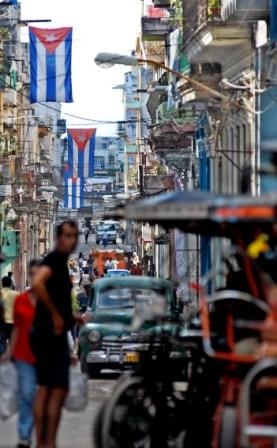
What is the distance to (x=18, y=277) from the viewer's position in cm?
6969

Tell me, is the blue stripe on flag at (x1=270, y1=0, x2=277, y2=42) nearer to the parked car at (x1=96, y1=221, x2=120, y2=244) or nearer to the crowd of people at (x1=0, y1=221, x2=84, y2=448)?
the crowd of people at (x1=0, y1=221, x2=84, y2=448)

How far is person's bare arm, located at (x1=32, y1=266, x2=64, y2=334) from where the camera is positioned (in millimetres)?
12062

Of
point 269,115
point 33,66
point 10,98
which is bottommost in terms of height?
point 10,98

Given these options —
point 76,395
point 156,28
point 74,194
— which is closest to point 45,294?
point 76,395

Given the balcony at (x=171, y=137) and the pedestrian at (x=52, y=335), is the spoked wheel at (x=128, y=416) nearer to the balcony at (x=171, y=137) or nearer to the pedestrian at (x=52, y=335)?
the pedestrian at (x=52, y=335)

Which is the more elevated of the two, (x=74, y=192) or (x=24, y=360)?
(x=24, y=360)

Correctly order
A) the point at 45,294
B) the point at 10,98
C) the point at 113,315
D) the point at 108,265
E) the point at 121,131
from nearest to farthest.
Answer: the point at 45,294
the point at 113,315
the point at 108,265
the point at 10,98
the point at 121,131

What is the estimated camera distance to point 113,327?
949 inches

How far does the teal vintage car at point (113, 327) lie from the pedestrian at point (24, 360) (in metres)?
9.76

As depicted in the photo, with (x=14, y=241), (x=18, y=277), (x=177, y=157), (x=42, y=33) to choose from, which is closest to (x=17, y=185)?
(x=18, y=277)

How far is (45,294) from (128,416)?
3.78ft

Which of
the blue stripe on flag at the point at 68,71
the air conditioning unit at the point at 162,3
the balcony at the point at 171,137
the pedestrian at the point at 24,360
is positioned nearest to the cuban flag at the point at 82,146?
the air conditioning unit at the point at 162,3

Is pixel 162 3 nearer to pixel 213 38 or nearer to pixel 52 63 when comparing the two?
pixel 52 63

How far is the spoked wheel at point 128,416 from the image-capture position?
11.5 m
